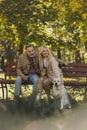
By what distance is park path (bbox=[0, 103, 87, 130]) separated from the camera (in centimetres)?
667

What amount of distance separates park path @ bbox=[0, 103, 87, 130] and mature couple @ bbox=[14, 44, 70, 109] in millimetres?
916

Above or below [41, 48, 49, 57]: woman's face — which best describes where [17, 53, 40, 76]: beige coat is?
below

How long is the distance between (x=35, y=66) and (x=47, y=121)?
2.14 m

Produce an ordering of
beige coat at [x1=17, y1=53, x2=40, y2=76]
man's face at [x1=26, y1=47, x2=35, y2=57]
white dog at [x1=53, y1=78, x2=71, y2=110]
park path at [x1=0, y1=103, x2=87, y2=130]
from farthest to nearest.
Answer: beige coat at [x1=17, y1=53, x2=40, y2=76]
man's face at [x1=26, y1=47, x2=35, y2=57]
white dog at [x1=53, y1=78, x2=71, y2=110]
park path at [x1=0, y1=103, x2=87, y2=130]

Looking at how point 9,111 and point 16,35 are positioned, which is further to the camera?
point 16,35

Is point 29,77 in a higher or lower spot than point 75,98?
higher

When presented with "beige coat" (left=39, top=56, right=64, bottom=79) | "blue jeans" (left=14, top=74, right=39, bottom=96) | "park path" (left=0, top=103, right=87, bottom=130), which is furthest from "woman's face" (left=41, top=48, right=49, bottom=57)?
"park path" (left=0, top=103, right=87, bottom=130)

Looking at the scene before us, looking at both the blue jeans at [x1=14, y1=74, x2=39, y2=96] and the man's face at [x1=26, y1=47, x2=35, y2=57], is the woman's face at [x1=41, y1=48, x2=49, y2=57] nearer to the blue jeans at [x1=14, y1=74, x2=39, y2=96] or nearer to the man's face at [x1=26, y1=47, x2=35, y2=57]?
the man's face at [x1=26, y1=47, x2=35, y2=57]

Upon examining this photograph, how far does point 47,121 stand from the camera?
7316mm

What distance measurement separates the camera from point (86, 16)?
31.3ft

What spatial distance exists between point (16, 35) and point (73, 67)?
320 cm

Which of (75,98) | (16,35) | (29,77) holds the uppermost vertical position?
(16,35)

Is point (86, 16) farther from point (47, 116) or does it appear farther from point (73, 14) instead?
point (47, 116)

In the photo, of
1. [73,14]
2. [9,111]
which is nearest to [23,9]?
[73,14]
